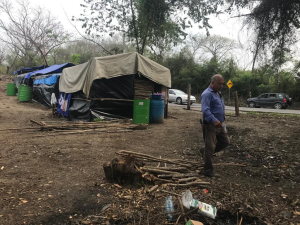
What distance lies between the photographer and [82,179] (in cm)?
402

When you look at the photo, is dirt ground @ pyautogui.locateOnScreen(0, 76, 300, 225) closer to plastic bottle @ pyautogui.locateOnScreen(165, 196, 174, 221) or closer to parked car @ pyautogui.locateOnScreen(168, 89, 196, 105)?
plastic bottle @ pyautogui.locateOnScreen(165, 196, 174, 221)

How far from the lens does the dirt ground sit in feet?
9.50

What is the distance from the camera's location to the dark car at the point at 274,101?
21.4 metres

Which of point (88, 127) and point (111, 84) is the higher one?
point (111, 84)

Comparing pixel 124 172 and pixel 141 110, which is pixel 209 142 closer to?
pixel 124 172

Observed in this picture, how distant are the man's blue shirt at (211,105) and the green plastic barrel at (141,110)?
17.4 ft

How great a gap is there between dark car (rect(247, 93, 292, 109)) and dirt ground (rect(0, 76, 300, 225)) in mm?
16528

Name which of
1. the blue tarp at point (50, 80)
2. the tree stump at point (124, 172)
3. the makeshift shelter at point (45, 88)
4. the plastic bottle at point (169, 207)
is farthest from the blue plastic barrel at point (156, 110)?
the blue tarp at point (50, 80)

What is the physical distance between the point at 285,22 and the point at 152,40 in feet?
40.8

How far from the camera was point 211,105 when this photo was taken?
4074mm

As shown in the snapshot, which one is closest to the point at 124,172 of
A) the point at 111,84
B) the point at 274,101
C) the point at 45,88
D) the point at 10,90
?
the point at 111,84

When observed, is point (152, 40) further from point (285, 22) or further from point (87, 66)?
point (285, 22)

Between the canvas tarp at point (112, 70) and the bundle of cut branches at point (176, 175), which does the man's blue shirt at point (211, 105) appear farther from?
the canvas tarp at point (112, 70)

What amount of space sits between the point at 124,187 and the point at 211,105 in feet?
6.55
